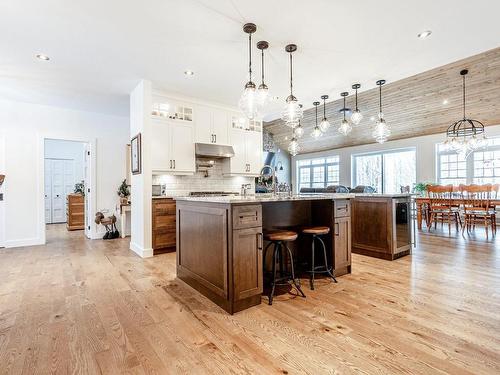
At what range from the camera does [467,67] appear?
5398mm

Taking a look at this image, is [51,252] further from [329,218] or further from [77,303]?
[329,218]

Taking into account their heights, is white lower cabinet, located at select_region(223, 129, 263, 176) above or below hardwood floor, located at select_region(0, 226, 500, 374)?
above

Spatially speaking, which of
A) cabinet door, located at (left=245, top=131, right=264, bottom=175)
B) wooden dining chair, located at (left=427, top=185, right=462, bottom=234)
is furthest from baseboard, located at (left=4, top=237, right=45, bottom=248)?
wooden dining chair, located at (left=427, top=185, right=462, bottom=234)

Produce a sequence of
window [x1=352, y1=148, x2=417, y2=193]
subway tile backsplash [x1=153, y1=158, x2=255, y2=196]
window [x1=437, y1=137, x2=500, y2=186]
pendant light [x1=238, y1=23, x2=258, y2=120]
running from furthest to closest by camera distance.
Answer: window [x1=352, y1=148, x2=417, y2=193] < window [x1=437, y1=137, x2=500, y2=186] < subway tile backsplash [x1=153, y1=158, x2=255, y2=196] < pendant light [x1=238, y1=23, x2=258, y2=120]

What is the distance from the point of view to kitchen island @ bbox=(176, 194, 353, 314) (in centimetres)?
229

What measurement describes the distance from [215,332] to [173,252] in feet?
9.23

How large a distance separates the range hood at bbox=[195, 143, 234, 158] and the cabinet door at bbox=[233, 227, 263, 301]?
3010mm

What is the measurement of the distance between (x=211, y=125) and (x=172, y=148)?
1011mm

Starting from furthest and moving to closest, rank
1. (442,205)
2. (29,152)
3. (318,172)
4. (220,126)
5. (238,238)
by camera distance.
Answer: (318,172) < (442,205) < (220,126) < (29,152) < (238,238)

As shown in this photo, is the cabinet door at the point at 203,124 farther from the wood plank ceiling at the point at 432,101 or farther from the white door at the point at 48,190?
the white door at the point at 48,190

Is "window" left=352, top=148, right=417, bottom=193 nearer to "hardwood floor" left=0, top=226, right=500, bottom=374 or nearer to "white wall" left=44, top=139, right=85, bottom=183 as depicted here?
"hardwood floor" left=0, top=226, right=500, bottom=374

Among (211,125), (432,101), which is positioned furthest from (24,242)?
(432,101)

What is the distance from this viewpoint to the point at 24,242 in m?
5.17

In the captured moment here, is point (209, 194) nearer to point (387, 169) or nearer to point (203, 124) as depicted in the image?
point (203, 124)
